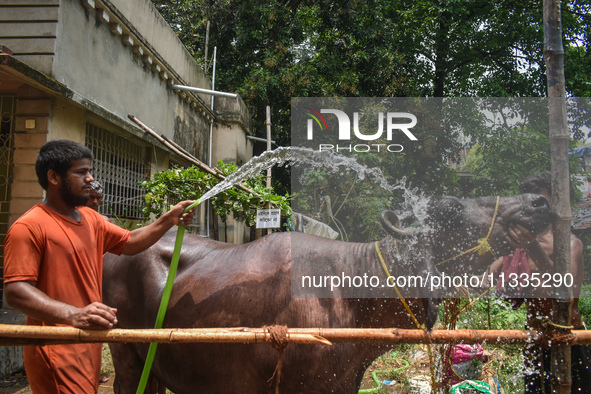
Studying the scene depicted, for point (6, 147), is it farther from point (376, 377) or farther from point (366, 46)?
point (366, 46)

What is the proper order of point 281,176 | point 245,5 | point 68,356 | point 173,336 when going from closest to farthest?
point 173,336, point 68,356, point 245,5, point 281,176

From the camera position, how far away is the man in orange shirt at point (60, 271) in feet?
6.04

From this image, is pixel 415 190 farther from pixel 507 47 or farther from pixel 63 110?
pixel 507 47

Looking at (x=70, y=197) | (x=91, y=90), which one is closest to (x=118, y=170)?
(x=91, y=90)

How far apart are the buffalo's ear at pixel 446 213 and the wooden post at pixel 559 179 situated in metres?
0.41

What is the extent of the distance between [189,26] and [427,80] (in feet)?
27.2

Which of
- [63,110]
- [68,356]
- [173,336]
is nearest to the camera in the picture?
[173,336]

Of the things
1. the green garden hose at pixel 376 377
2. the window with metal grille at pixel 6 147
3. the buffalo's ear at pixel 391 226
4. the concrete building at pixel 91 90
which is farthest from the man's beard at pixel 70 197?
the window with metal grille at pixel 6 147

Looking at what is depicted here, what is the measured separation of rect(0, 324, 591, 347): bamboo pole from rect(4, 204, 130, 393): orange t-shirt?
9.5 inches

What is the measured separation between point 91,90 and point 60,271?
4219 millimetres

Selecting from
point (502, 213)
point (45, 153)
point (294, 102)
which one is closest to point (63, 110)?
point (45, 153)

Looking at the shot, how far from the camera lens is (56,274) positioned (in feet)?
6.73

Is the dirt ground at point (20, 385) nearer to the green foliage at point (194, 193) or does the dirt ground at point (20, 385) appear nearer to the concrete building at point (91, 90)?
the concrete building at point (91, 90)

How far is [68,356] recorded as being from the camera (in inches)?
80.0
